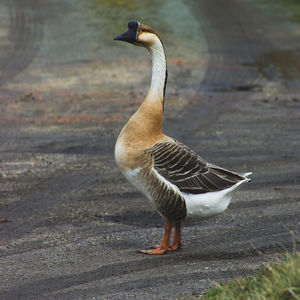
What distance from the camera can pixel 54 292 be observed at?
5.96 metres

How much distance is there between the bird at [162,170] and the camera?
21.6 feet

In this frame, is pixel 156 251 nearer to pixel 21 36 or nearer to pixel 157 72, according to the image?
pixel 157 72

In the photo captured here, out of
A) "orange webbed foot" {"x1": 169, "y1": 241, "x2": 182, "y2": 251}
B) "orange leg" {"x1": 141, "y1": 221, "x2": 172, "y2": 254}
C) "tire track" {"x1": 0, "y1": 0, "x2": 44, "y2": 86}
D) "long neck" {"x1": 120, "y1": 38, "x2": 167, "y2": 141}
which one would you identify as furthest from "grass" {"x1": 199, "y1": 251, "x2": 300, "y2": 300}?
"tire track" {"x1": 0, "y1": 0, "x2": 44, "y2": 86}

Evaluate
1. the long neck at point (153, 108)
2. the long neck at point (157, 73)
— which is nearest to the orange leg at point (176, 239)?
the long neck at point (153, 108)

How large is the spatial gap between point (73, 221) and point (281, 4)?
19044mm

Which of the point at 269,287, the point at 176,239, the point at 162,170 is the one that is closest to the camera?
the point at 269,287

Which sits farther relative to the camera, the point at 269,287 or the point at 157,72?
the point at 157,72

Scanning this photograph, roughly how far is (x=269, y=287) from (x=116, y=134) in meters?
7.30

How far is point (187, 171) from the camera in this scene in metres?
6.76

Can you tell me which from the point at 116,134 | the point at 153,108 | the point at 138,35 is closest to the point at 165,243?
the point at 153,108

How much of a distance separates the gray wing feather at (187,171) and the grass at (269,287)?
59.9 inches

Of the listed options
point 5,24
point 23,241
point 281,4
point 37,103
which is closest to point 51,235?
point 23,241

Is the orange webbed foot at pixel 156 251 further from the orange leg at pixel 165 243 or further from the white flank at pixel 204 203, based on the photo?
the white flank at pixel 204 203

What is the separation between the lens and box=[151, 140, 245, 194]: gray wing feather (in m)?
6.61
